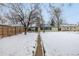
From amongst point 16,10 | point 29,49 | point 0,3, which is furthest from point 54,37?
point 0,3

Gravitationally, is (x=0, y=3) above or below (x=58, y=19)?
above

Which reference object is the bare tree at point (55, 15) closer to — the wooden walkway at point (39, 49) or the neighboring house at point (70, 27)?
the neighboring house at point (70, 27)

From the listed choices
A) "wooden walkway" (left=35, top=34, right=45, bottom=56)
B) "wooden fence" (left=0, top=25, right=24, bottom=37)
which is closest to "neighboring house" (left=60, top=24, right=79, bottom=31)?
"wooden walkway" (left=35, top=34, right=45, bottom=56)

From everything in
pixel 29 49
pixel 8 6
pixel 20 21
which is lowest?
pixel 29 49

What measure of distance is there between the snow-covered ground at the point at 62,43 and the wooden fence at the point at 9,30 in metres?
0.32

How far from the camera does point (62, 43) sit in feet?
8.13

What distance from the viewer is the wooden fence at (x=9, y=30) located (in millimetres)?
2486

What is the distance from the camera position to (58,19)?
253 cm

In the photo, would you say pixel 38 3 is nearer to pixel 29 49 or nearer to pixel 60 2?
pixel 60 2

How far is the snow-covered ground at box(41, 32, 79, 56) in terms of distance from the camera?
96.3 inches

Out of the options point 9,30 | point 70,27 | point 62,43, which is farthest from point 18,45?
point 70,27

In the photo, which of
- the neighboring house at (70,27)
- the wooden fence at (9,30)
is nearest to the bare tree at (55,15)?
the neighboring house at (70,27)

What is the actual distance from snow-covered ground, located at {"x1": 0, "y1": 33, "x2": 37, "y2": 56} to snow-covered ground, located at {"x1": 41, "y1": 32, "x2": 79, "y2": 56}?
0.17m

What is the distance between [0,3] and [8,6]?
0.10m
